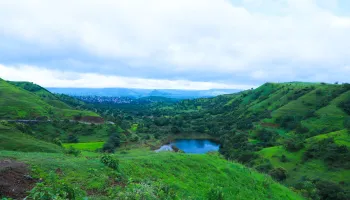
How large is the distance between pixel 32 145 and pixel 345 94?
521 feet

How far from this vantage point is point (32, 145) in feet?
106

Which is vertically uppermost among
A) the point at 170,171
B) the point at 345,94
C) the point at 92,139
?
the point at 345,94

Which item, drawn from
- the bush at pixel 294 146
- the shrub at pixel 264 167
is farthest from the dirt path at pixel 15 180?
the bush at pixel 294 146

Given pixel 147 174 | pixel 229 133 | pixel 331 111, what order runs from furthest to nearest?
pixel 229 133
pixel 331 111
pixel 147 174

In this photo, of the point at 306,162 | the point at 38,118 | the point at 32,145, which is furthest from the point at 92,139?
the point at 306,162

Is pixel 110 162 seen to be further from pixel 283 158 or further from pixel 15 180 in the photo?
pixel 283 158

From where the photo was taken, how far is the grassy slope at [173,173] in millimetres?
16580

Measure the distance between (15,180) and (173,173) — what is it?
13151 millimetres

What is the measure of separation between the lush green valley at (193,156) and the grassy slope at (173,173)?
0.07 meters

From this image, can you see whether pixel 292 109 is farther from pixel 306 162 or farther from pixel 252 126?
pixel 306 162

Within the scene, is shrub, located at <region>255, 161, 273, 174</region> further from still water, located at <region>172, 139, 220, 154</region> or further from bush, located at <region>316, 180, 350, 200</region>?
still water, located at <region>172, 139, 220, 154</region>

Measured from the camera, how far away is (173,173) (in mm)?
22891

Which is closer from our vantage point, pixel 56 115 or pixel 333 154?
pixel 333 154

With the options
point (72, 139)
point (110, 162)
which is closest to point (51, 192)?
point (110, 162)
